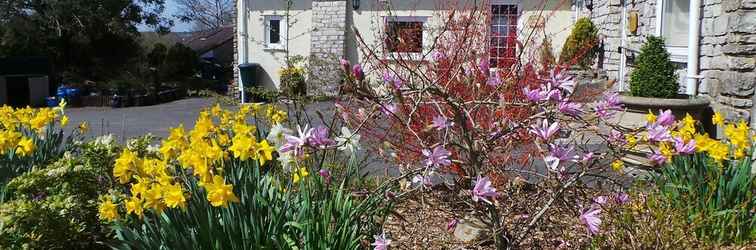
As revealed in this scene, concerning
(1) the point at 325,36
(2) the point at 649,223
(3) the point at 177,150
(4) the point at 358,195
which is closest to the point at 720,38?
(2) the point at 649,223

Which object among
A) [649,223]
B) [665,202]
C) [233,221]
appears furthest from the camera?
[665,202]

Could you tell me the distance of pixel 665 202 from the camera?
3600mm

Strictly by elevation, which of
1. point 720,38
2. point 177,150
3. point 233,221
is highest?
point 720,38

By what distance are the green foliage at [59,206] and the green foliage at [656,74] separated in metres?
5.05

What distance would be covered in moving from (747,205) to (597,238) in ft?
2.90

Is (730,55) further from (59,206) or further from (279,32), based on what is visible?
(279,32)

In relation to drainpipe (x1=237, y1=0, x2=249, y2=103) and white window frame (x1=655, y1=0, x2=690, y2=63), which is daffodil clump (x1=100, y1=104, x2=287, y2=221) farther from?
drainpipe (x1=237, y1=0, x2=249, y2=103)

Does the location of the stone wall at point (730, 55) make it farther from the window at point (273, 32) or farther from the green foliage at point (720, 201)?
the window at point (273, 32)

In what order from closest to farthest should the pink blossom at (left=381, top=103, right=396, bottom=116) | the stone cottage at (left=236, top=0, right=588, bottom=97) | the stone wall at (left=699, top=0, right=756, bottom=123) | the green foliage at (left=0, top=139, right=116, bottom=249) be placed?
the pink blossom at (left=381, top=103, right=396, bottom=116) < the green foliage at (left=0, top=139, right=116, bottom=249) < the stone wall at (left=699, top=0, right=756, bottom=123) < the stone cottage at (left=236, top=0, right=588, bottom=97)

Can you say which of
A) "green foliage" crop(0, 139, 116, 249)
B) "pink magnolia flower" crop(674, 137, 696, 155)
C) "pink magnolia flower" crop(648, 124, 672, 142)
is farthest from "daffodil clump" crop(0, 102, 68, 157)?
"pink magnolia flower" crop(674, 137, 696, 155)

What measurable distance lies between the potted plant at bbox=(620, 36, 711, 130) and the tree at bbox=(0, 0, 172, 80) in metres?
16.4

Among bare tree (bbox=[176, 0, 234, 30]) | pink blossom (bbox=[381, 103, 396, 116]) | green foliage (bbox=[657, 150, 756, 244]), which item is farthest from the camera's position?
bare tree (bbox=[176, 0, 234, 30])

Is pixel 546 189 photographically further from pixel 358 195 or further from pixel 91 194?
pixel 91 194

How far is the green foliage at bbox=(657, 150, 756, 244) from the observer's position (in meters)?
3.32
